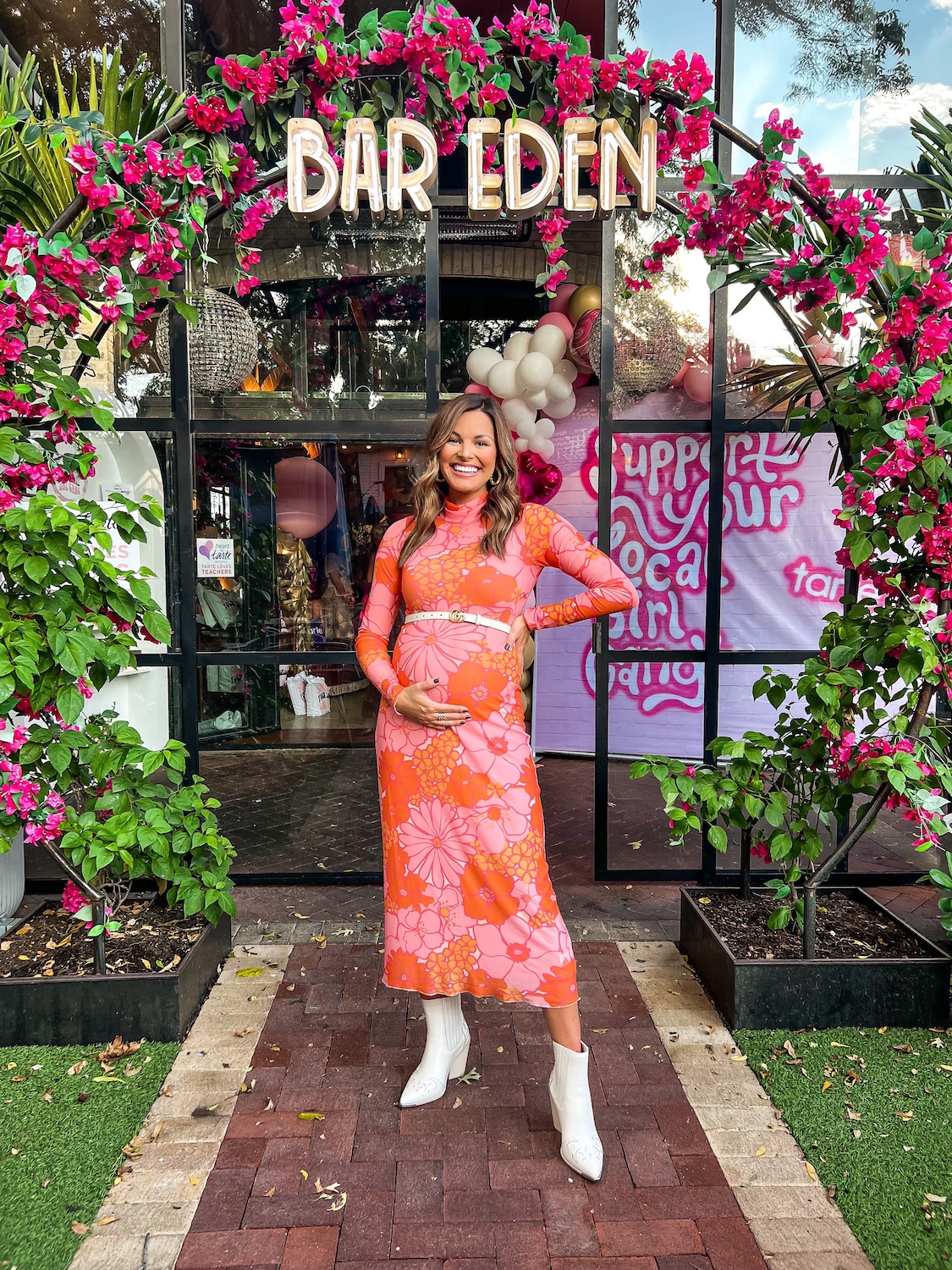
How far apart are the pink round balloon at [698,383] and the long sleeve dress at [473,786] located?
1894 millimetres

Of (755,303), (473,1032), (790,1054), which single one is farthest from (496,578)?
(755,303)

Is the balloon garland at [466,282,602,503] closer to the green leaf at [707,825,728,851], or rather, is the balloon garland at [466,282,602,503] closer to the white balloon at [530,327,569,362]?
the white balloon at [530,327,569,362]

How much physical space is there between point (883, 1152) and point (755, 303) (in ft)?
10.6

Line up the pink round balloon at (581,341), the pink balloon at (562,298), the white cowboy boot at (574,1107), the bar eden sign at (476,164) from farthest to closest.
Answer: the pink balloon at (562,298)
the pink round balloon at (581,341)
the bar eden sign at (476,164)
the white cowboy boot at (574,1107)

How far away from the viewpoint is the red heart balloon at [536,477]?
5535 mm

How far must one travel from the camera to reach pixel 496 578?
2172mm

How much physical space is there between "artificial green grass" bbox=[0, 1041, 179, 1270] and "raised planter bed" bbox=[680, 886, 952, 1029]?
180 cm

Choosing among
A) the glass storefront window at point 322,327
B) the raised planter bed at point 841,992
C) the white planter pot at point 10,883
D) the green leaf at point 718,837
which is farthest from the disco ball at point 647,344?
the white planter pot at point 10,883

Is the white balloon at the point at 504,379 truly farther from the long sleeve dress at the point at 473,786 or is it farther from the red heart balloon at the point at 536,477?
the long sleeve dress at the point at 473,786

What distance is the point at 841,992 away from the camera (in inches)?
105

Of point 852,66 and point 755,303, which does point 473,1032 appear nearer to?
point 755,303

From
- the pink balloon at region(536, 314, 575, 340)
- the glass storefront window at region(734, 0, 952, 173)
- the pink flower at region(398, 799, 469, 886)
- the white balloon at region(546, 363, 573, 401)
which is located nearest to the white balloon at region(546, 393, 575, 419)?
the white balloon at region(546, 363, 573, 401)

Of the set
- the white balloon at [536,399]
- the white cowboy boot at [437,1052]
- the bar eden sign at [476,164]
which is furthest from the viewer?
the white balloon at [536,399]

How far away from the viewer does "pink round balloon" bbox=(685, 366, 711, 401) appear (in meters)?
3.80
